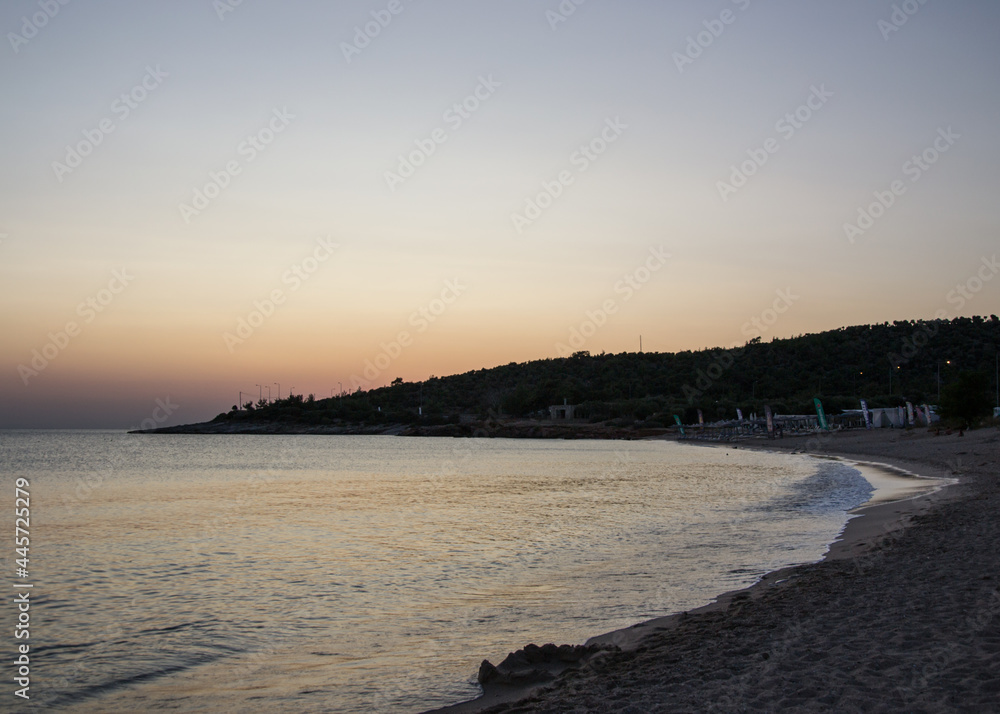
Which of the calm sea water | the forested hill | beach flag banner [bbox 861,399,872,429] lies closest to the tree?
the calm sea water

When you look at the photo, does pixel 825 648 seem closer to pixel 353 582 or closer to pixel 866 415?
pixel 353 582

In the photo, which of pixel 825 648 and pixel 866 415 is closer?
pixel 825 648

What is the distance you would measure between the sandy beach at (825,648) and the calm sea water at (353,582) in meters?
1.06

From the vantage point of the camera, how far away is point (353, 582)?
41.1 feet

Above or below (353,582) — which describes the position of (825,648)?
above

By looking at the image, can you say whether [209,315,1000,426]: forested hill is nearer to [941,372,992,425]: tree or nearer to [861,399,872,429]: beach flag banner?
[861,399,872,429]: beach flag banner

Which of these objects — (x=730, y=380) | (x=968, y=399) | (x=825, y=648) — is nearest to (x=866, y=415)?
(x=968, y=399)

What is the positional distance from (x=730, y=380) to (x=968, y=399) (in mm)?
85126

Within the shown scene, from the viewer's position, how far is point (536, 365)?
181m

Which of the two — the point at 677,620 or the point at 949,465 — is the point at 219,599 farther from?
the point at 949,465

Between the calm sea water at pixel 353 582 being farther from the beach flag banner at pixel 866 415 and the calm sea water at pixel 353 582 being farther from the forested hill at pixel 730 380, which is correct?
the forested hill at pixel 730 380

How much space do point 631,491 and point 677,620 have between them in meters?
21.9

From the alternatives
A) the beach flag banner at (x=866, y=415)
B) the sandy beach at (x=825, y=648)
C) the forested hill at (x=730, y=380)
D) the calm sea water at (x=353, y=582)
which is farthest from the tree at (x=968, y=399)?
the forested hill at (x=730, y=380)

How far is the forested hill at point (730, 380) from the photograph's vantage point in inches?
4279
